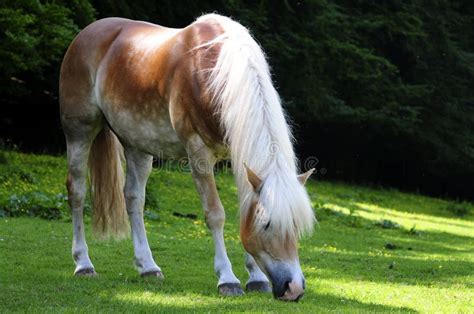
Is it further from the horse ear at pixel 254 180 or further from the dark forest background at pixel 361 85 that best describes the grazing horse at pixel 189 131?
the dark forest background at pixel 361 85

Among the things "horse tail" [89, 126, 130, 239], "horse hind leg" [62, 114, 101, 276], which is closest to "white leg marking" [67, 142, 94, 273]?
"horse hind leg" [62, 114, 101, 276]

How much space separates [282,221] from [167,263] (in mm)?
2946

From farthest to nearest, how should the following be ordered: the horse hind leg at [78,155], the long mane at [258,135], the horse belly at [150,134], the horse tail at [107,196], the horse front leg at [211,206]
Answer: the horse tail at [107,196], the horse hind leg at [78,155], the horse belly at [150,134], the horse front leg at [211,206], the long mane at [258,135]

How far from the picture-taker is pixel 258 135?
233 inches

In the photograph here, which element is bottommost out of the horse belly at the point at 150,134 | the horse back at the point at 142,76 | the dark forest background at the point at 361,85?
the dark forest background at the point at 361,85

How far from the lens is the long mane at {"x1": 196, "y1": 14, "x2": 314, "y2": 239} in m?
5.65

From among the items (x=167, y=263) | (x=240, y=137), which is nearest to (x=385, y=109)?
(x=167, y=263)

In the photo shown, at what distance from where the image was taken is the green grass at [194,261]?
597 cm

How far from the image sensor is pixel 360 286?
7141 mm

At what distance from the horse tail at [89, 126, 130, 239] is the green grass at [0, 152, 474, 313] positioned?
0.37m

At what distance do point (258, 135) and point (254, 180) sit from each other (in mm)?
362

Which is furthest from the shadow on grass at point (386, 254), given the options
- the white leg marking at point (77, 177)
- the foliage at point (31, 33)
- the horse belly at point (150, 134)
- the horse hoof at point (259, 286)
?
the foliage at point (31, 33)

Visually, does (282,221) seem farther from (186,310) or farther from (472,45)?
(472,45)

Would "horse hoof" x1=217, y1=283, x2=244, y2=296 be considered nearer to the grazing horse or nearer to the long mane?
the grazing horse
